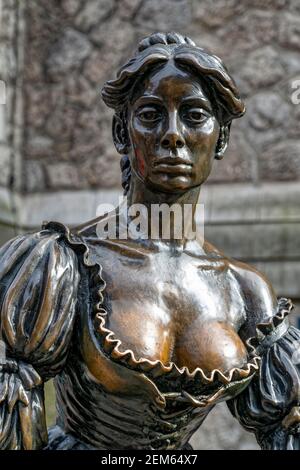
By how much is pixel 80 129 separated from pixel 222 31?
713 mm

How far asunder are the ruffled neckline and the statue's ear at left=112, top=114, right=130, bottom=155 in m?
0.18

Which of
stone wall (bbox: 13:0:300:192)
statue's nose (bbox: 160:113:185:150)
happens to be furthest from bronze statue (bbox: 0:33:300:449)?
stone wall (bbox: 13:0:300:192)

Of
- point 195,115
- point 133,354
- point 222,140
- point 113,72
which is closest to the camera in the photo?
point 133,354

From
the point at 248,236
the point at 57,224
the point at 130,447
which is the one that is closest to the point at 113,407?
the point at 130,447

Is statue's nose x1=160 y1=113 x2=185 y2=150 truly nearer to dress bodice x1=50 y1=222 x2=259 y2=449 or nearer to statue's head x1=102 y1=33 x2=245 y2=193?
Result: statue's head x1=102 y1=33 x2=245 y2=193

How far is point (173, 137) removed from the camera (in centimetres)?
164

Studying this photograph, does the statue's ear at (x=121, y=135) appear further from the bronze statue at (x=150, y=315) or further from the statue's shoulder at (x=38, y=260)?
the statue's shoulder at (x=38, y=260)

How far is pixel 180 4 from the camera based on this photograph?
4.16 meters

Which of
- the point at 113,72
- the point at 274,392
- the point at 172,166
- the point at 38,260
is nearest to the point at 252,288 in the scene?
the point at 274,392

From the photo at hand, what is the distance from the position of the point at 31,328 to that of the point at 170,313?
0.24 meters

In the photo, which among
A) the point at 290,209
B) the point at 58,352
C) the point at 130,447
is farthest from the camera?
the point at 290,209

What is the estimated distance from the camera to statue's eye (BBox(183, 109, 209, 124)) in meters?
1.68

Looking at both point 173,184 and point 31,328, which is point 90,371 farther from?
point 173,184
